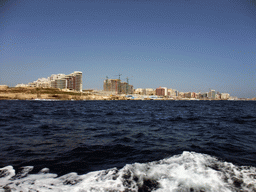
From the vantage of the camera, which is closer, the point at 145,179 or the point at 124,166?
the point at 145,179

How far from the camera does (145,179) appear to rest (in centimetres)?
378

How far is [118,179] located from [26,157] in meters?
3.70

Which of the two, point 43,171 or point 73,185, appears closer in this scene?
point 73,185

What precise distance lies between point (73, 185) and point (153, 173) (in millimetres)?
2154

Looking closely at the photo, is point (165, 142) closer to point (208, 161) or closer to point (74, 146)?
point (208, 161)

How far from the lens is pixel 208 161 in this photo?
16.6ft

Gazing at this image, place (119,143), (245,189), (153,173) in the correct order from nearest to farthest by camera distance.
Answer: (245,189) < (153,173) < (119,143)

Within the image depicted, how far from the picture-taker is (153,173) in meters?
4.11

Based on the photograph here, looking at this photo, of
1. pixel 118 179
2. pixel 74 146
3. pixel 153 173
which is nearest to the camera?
pixel 118 179

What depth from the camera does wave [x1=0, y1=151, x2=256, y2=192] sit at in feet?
11.1

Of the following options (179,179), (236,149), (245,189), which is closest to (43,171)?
(179,179)

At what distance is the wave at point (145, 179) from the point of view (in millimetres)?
3383

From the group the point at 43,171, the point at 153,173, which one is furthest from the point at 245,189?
the point at 43,171

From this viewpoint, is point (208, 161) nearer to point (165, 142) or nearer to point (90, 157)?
point (165, 142)
